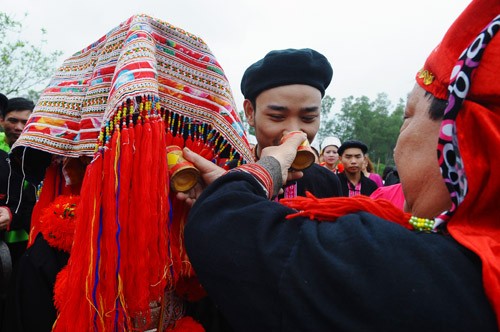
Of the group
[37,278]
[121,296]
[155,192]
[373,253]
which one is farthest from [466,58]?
[37,278]

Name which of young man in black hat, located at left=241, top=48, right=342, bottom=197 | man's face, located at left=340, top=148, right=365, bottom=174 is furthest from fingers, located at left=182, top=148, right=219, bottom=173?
man's face, located at left=340, top=148, right=365, bottom=174

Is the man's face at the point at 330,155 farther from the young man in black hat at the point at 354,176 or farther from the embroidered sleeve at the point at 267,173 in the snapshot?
the embroidered sleeve at the point at 267,173

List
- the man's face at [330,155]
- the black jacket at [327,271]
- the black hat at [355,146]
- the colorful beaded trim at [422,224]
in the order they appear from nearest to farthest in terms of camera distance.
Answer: the black jacket at [327,271], the colorful beaded trim at [422,224], the black hat at [355,146], the man's face at [330,155]

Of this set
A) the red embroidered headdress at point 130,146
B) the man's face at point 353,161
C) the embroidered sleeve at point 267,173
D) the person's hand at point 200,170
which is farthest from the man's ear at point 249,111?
the man's face at point 353,161

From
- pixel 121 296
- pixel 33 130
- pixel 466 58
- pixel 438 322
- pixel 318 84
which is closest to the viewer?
pixel 438 322

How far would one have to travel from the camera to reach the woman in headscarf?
0.74 m

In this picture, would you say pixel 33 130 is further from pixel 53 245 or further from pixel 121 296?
pixel 121 296

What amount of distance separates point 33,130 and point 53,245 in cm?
51

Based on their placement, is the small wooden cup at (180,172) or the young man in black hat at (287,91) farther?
the young man in black hat at (287,91)

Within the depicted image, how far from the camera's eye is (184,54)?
5.11 ft

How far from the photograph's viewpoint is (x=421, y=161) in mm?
977

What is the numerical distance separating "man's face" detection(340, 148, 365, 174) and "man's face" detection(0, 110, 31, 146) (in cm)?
478

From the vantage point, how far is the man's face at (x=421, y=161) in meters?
0.95

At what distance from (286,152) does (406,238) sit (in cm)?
61
